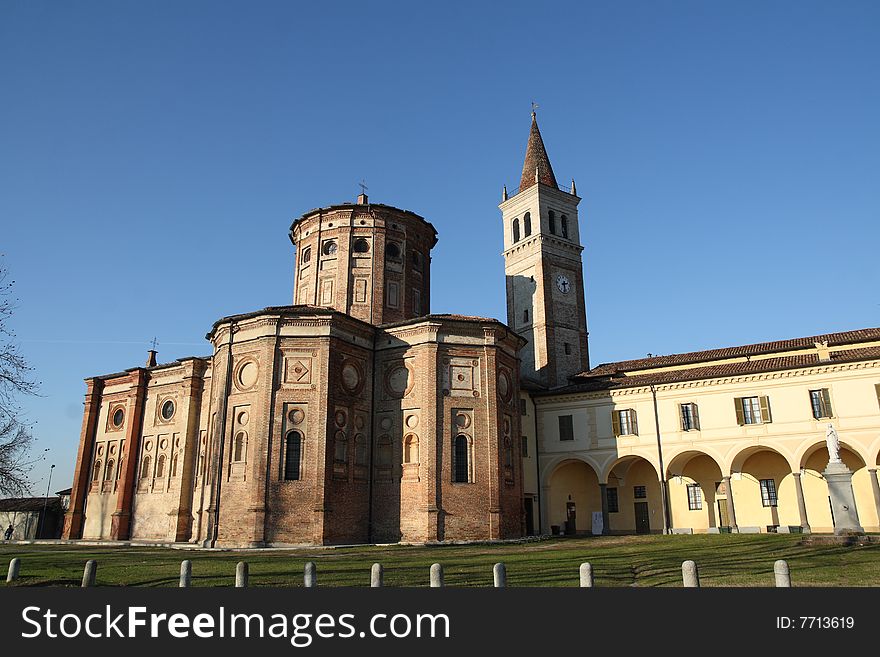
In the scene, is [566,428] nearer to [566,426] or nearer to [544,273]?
[566,426]

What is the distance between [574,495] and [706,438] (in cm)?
861

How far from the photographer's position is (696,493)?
1347 inches

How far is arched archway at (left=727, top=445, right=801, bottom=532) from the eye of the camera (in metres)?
31.6

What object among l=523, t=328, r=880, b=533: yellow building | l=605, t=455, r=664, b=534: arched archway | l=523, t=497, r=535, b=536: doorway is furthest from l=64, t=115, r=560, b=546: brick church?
l=605, t=455, r=664, b=534: arched archway

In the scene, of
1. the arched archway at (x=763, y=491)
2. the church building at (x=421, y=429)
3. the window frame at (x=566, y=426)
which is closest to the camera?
Result: the church building at (x=421, y=429)

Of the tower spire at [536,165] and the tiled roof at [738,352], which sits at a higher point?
the tower spire at [536,165]

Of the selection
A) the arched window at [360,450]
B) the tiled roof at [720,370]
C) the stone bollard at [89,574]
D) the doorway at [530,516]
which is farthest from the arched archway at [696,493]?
the stone bollard at [89,574]

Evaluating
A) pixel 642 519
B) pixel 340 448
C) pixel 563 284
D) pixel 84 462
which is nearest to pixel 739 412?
pixel 642 519

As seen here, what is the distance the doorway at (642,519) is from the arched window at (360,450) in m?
16.2

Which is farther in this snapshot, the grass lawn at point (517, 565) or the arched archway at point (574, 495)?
the arched archway at point (574, 495)

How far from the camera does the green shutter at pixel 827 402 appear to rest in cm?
2924

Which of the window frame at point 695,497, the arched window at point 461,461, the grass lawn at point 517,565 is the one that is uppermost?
the arched window at point 461,461

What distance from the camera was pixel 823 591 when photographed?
742 centimetres

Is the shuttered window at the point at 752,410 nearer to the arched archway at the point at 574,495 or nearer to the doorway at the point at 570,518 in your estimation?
the arched archway at the point at 574,495
